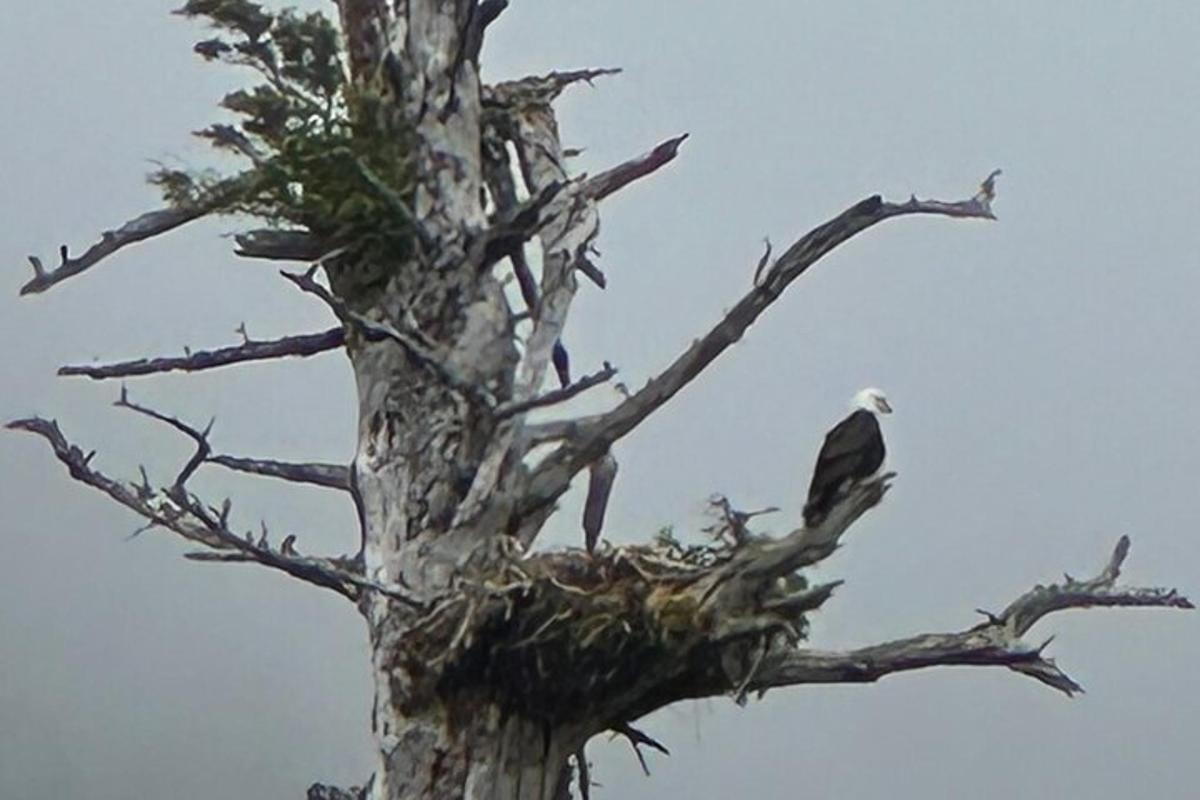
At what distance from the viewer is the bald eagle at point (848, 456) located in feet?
10.8

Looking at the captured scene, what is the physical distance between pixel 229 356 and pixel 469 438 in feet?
1.91

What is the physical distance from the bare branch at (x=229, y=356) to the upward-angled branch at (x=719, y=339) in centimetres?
61

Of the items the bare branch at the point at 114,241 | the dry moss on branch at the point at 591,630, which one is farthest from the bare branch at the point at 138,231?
the dry moss on branch at the point at 591,630

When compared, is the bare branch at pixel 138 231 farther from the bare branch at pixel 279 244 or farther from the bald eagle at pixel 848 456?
the bald eagle at pixel 848 456

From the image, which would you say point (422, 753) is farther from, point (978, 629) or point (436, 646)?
point (978, 629)

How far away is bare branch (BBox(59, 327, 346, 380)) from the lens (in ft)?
13.3

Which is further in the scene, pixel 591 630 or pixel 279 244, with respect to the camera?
pixel 279 244

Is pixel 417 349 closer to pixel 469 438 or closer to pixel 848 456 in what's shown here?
pixel 469 438

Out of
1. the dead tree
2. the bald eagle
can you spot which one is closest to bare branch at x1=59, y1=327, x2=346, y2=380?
the dead tree

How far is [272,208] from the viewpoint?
4004 mm

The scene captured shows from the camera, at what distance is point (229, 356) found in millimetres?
4047

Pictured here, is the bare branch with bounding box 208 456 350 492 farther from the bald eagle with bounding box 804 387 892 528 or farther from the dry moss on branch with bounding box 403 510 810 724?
the bald eagle with bounding box 804 387 892 528

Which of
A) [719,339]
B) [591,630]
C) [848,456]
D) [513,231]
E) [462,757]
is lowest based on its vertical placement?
[462,757]

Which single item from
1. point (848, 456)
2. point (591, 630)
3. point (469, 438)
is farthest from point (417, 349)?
point (848, 456)
